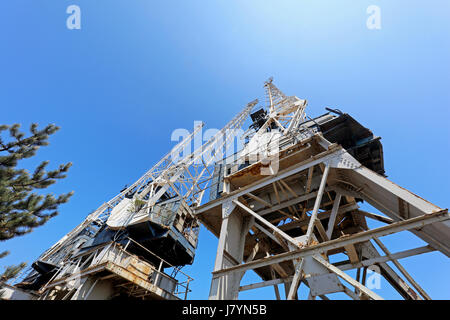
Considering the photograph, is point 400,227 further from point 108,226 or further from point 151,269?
point 108,226

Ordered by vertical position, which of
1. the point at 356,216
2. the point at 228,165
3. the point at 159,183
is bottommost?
the point at 356,216

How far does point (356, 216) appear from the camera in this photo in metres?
9.48

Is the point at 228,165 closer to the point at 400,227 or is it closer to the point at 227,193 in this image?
the point at 227,193

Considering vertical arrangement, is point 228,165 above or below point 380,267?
above

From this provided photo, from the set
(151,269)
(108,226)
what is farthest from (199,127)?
(151,269)

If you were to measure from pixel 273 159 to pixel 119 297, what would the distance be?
47.6 feet

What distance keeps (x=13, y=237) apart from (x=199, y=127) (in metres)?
31.0

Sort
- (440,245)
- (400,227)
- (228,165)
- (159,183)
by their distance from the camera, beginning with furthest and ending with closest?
(159,183) → (228,165) → (440,245) → (400,227)

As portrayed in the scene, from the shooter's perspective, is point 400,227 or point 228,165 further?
point 228,165

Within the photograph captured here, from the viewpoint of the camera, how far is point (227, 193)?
9.82 metres

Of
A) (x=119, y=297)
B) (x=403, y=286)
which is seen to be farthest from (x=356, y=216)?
(x=119, y=297)
